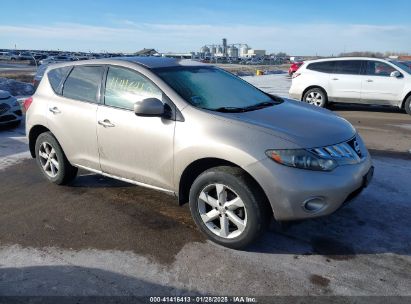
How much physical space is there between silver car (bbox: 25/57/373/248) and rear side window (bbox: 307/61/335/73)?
23.6 feet

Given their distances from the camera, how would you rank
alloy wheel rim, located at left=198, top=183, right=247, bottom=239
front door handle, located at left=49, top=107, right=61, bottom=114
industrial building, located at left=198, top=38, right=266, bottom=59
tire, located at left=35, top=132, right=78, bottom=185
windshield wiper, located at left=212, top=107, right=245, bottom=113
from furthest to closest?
industrial building, located at left=198, top=38, right=266, bottom=59, tire, located at left=35, top=132, right=78, bottom=185, front door handle, located at left=49, top=107, right=61, bottom=114, windshield wiper, located at left=212, top=107, right=245, bottom=113, alloy wheel rim, located at left=198, top=183, right=247, bottom=239

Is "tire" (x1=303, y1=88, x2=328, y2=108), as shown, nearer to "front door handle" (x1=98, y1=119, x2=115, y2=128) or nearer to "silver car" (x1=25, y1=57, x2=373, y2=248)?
"silver car" (x1=25, y1=57, x2=373, y2=248)

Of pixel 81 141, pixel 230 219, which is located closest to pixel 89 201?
pixel 81 141

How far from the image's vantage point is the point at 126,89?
411 centimetres

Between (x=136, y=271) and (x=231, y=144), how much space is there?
1.29 m

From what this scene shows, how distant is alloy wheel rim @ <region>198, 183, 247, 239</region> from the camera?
3.34 m

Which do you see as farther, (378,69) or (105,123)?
(378,69)

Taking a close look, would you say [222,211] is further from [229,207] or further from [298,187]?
[298,187]

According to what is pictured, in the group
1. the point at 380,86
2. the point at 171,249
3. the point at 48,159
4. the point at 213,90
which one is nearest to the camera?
the point at 171,249

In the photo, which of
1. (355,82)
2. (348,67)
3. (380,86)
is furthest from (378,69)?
(348,67)

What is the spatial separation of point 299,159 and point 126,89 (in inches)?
79.2

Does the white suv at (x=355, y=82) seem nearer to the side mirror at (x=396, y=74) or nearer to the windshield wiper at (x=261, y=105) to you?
the side mirror at (x=396, y=74)

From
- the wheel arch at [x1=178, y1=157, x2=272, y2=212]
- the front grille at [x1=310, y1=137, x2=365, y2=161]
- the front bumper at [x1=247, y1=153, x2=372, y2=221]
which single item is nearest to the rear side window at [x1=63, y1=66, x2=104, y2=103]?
the wheel arch at [x1=178, y1=157, x2=272, y2=212]

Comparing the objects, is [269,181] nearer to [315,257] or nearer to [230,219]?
[230,219]
